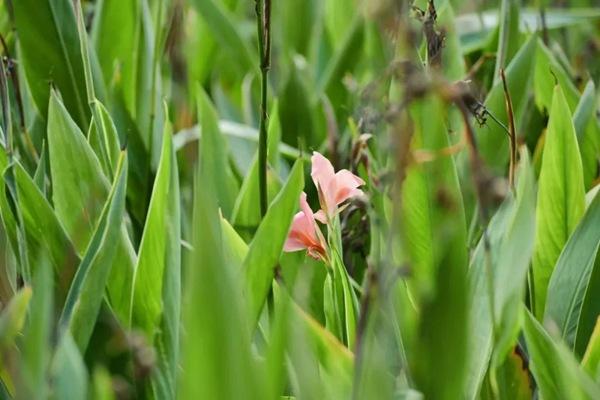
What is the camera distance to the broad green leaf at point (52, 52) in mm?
1331

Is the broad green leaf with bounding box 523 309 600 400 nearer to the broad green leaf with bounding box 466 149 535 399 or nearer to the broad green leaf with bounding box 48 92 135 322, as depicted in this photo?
the broad green leaf with bounding box 466 149 535 399

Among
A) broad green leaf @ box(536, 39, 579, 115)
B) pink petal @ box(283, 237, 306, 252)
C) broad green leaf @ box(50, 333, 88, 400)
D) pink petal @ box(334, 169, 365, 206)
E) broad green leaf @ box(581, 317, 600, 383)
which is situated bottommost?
broad green leaf @ box(581, 317, 600, 383)

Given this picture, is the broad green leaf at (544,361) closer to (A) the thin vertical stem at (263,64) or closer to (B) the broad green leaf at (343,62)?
(A) the thin vertical stem at (263,64)

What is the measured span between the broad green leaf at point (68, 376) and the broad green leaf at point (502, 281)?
248mm

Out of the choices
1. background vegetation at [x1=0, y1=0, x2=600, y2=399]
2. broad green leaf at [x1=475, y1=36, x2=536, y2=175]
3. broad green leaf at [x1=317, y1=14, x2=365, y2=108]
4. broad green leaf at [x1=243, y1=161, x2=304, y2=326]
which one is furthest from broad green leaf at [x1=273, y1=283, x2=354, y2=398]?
broad green leaf at [x1=317, y1=14, x2=365, y2=108]

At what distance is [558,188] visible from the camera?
3.43ft

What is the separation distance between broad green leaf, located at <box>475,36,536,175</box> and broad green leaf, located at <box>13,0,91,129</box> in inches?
19.0

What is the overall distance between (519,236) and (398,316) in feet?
0.58

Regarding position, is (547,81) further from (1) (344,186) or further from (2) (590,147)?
(1) (344,186)

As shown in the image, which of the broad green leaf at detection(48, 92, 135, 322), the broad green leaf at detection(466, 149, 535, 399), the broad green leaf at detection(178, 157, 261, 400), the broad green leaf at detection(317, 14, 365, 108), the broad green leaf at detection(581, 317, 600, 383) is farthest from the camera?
the broad green leaf at detection(317, 14, 365, 108)

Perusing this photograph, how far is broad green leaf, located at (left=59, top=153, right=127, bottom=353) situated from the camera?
826mm

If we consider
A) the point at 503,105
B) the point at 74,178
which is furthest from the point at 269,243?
the point at 503,105

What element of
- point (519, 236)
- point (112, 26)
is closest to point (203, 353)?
point (519, 236)

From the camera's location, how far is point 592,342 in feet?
2.66
